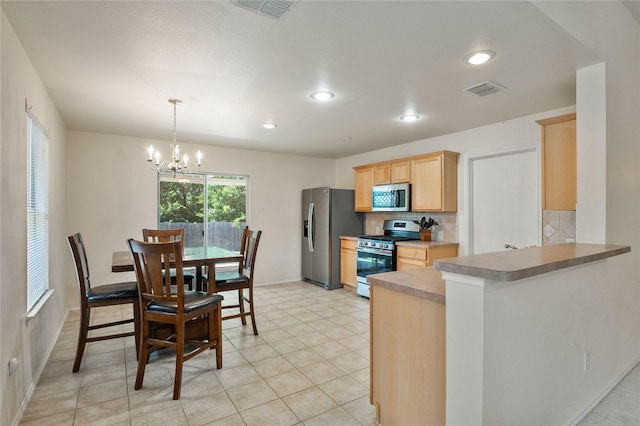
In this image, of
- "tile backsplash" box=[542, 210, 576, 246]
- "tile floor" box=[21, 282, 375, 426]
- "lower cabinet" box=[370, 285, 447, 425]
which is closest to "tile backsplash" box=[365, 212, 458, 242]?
"tile backsplash" box=[542, 210, 576, 246]

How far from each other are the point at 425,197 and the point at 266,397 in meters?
3.25

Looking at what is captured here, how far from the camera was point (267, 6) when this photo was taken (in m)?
1.70

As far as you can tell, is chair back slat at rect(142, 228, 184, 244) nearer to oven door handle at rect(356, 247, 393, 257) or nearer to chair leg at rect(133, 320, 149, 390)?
chair leg at rect(133, 320, 149, 390)

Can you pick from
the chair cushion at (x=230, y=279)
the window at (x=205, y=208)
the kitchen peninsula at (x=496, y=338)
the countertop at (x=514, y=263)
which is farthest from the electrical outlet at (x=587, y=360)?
the window at (x=205, y=208)

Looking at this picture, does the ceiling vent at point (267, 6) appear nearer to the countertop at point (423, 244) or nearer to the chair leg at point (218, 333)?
the chair leg at point (218, 333)

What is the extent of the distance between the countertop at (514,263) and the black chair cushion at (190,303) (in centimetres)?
185

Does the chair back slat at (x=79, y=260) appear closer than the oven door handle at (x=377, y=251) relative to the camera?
Yes

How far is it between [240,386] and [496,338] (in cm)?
184

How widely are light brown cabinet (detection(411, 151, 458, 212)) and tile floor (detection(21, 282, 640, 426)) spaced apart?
1.92 meters

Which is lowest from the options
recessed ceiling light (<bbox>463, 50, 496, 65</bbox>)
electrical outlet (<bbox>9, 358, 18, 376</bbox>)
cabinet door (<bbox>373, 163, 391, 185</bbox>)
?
electrical outlet (<bbox>9, 358, 18, 376</bbox>)

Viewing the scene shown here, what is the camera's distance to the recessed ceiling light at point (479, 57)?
217 centimetres

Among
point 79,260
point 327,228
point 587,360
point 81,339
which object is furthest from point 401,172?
point 81,339

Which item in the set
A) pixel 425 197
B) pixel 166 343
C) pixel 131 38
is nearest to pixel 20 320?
pixel 166 343

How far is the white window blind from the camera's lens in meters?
2.52
